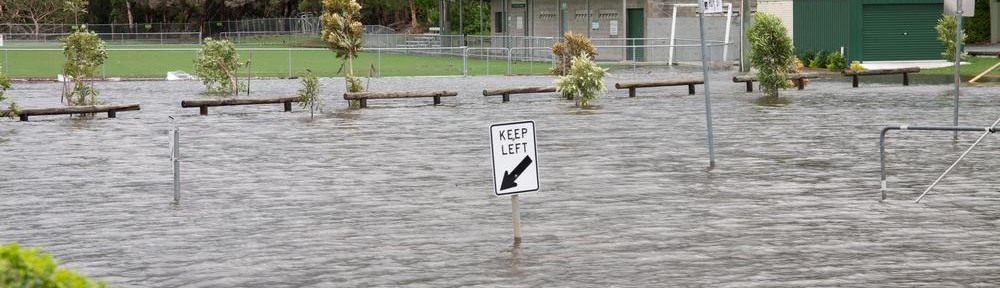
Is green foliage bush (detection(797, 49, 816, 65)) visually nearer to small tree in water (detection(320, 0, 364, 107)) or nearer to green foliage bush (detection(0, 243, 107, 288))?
small tree in water (detection(320, 0, 364, 107))

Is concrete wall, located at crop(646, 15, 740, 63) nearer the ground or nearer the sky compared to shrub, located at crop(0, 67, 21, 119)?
nearer the sky

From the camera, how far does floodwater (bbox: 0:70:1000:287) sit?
1287 cm

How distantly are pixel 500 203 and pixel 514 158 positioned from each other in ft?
11.1

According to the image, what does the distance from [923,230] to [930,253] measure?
139 cm

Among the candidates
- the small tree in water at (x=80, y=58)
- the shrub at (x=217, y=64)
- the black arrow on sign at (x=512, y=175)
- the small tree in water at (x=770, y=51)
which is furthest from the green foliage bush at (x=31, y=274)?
the shrub at (x=217, y=64)

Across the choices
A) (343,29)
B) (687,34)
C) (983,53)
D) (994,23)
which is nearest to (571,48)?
(343,29)

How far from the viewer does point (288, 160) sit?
22453 mm

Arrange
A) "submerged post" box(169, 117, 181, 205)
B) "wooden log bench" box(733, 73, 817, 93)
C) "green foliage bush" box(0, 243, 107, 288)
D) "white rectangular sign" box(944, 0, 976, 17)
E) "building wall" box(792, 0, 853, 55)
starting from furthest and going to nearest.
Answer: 1. "building wall" box(792, 0, 853, 55)
2. "wooden log bench" box(733, 73, 817, 93)
3. "white rectangular sign" box(944, 0, 976, 17)
4. "submerged post" box(169, 117, 181, 205)
5. "green foliage bush" box(0, 243, 107, 288)

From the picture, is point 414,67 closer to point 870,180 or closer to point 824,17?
point 824,17

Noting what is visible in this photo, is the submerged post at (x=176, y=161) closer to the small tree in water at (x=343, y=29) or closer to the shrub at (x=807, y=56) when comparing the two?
the small tree in water at (x=343, y=29)

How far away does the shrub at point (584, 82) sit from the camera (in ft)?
114

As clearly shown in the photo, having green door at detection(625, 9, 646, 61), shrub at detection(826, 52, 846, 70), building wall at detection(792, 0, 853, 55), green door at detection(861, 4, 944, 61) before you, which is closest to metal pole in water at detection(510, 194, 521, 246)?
shrub at detection(826, 52, 846, 70)

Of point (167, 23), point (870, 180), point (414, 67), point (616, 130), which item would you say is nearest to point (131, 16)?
point (167, 23)

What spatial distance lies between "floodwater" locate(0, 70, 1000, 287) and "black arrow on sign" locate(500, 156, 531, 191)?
0.57 m
